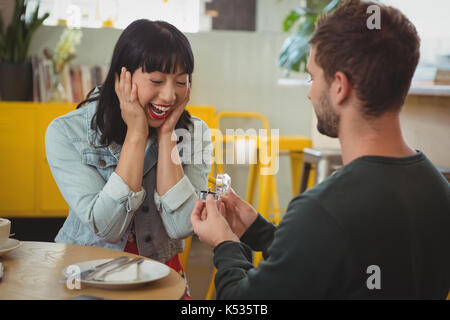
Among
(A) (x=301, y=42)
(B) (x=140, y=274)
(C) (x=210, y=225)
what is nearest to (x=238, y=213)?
(C) (x=210, y=225)

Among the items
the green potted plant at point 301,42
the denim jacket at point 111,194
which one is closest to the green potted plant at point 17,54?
the green potted plant at point 301,42

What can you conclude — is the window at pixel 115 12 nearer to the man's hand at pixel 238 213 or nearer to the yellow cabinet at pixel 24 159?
the yellow cabinet at pixel 24 159

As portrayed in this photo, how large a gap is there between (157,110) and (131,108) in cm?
8

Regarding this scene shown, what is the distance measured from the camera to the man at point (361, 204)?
30.5 inches

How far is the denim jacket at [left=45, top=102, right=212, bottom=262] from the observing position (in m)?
1.34

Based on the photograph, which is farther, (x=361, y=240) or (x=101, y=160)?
(x=101, y=160)

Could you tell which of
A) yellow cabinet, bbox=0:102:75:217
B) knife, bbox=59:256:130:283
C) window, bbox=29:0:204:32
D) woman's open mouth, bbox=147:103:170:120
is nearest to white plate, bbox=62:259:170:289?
knife, bbox=59:256:130:283

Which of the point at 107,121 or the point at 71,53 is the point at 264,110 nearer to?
the point at 71,53

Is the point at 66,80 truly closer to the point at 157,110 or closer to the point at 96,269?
the point at 157,110

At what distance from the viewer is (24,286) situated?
3.00ft

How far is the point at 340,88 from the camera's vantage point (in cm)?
87

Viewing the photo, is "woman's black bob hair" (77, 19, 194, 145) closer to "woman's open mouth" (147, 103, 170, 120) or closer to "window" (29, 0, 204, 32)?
"woman's open mouth" (147, 103, 170, 120)

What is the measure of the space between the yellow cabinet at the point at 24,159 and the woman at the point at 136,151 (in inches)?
92.7
